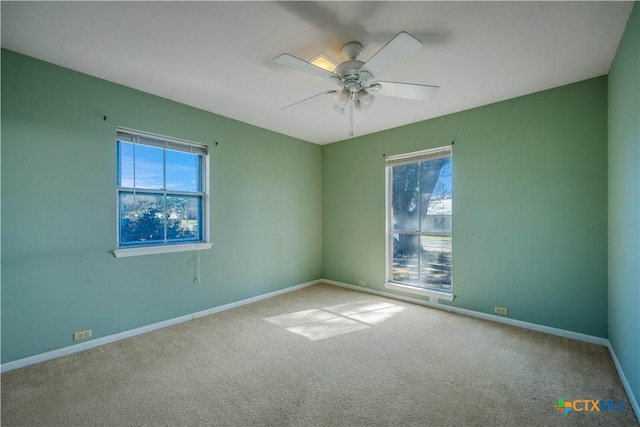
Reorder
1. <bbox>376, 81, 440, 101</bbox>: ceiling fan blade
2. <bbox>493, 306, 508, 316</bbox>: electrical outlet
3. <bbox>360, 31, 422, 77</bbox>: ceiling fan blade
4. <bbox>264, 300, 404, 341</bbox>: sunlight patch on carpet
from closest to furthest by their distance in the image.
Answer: <bbox>360, 31, 422, 77</bbox>: ceiling fan blade, <bbox>376, 81, 440, 101</bbox>: ceiling fan blade, <bbox>264, 300, 404, 341</bbox>: sunlight patch on carpet, <bbox>493, 306, 508, 316</bbox>: electrical outlet

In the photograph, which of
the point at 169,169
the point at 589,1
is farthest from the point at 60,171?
the point at 589,1

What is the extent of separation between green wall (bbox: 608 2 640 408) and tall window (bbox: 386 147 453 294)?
5.12 feet

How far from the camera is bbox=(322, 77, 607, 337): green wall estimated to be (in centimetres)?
280

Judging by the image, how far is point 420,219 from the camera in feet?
13.5

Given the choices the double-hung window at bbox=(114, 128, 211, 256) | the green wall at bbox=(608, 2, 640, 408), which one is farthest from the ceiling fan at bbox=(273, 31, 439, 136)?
the double-hung window at bbox=(114, 128, 211, 256)

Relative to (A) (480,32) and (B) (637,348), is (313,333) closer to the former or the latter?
(B) (637,348)

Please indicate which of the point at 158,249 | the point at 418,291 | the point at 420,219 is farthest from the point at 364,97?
the point at 418,291

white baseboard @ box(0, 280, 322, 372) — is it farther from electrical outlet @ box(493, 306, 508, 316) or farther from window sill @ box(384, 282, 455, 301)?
electrical outlet @ box(493, 306, 508, 316)

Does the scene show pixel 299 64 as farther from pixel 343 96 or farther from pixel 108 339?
pixel 108 339

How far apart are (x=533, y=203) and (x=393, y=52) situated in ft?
8.23

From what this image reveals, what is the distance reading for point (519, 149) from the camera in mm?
3225

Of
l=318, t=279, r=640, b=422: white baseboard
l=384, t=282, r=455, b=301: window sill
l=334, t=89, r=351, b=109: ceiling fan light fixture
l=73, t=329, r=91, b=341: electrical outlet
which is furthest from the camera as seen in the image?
l=384, t=282, r=455, b=301: window sill

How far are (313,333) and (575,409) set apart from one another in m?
2.14

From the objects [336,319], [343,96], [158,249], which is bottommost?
[336,319]
